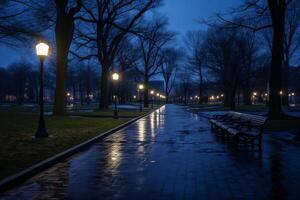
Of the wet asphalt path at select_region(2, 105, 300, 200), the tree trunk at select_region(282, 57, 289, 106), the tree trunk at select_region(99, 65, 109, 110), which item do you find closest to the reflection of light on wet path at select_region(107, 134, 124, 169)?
the wet asphalt path at select_region(2, 105, 300, 200)

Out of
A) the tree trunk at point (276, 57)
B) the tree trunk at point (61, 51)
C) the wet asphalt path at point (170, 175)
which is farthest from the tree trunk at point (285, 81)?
the wet asphalt path at point (170, 175)

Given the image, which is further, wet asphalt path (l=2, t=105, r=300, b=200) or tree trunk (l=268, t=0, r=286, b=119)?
tree trunk (l=268, t=0, r=286, b=119)

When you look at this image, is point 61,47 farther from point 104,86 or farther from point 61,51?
point 104,86

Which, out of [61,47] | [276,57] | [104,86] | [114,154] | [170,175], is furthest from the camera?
[104,86]

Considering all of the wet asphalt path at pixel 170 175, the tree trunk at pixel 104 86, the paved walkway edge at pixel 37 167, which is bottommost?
the wet asphalt path at pixel 170 175

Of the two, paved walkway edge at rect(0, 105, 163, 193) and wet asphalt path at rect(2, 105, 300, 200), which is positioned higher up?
paved walkway edge at rect(0, 105, 163, 193)

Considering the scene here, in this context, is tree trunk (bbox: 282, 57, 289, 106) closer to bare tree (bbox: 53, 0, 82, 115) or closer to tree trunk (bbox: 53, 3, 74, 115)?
bare tree (bbox: 53, 0, 82, 115)

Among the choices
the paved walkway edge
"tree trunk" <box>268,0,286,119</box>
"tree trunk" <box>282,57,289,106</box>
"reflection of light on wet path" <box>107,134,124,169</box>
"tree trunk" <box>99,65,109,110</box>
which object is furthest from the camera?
"tree trunk" <box>282,57,289,106</box>

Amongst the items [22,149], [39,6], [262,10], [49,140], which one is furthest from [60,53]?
[22,149]

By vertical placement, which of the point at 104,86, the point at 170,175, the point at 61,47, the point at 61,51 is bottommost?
the point at 170,175

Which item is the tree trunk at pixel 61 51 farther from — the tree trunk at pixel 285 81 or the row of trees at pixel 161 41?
the tree trunk at pixel 285 81

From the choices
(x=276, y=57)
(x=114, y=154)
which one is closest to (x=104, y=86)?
(x=276, y=57)

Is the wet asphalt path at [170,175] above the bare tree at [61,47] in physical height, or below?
below

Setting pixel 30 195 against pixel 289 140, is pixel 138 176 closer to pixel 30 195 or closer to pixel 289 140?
pixel 30 195
